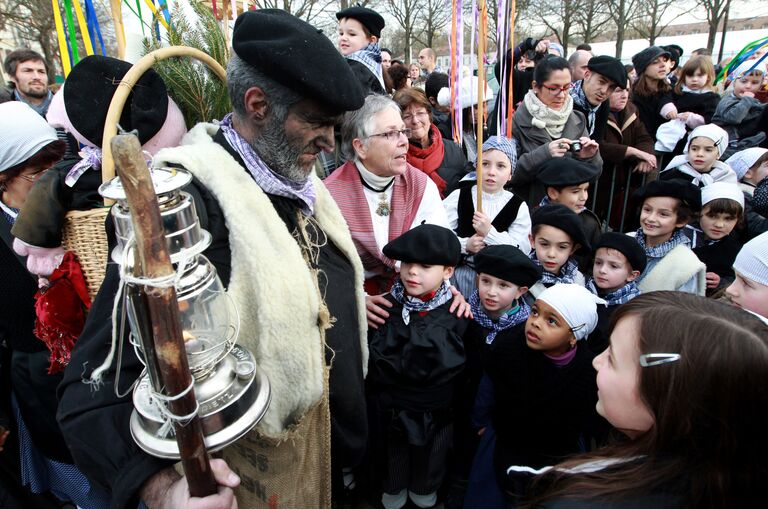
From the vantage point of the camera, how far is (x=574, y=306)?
2086 millimetres

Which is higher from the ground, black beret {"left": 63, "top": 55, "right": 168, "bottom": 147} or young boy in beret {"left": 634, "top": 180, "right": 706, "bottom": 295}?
black beret {"left": 63, "top": 55, "right": 168, "bottom": 147}

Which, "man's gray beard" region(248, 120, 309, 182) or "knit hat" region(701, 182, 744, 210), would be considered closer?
"man's gray beard" region(248, 120, 309, 182)

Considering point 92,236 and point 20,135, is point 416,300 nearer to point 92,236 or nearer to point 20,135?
point 92,236

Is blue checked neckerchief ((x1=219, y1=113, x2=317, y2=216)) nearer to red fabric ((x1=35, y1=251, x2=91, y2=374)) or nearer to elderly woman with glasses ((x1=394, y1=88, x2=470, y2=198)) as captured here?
red fabric ((x1=35, y1=251, x2=91, y2=374))

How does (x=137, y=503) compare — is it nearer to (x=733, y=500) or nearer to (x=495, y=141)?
(x=733, y=500)

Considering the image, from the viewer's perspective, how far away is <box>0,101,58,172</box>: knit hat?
76.2 inches

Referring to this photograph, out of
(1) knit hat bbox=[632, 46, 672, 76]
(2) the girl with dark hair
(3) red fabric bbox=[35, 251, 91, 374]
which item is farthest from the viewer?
(1) knit hat bbox=[632, 46, 672, 76]

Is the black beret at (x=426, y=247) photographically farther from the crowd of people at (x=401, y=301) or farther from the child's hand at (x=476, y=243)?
the child's hand at (x=476, y=243)

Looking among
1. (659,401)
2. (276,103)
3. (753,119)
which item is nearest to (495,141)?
(276,103)

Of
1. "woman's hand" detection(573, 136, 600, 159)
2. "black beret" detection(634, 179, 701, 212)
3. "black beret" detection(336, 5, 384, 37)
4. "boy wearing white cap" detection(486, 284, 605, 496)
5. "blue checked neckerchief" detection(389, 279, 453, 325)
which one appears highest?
"black beret" detection(336, 5, 384, 37)

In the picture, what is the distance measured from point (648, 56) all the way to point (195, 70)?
5.16 metres

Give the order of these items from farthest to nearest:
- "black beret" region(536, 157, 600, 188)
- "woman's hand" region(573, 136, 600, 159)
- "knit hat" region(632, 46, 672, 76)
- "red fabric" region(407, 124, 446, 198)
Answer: "knit hat" region(632, 46, 672, 76) → "woman's hand" region(573, 136, 600, 159) → "red fabric" region(407, 124, 446, 198) → "black beret" region(536, 157, 600, 188)

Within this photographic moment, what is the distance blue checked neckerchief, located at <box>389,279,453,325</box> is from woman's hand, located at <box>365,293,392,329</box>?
73 millimetres

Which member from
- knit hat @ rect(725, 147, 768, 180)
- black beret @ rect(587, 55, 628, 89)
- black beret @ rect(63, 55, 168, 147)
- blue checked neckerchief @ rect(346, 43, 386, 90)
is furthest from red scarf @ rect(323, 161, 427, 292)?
knit hat @ rect(725, 147, 768, 180)
